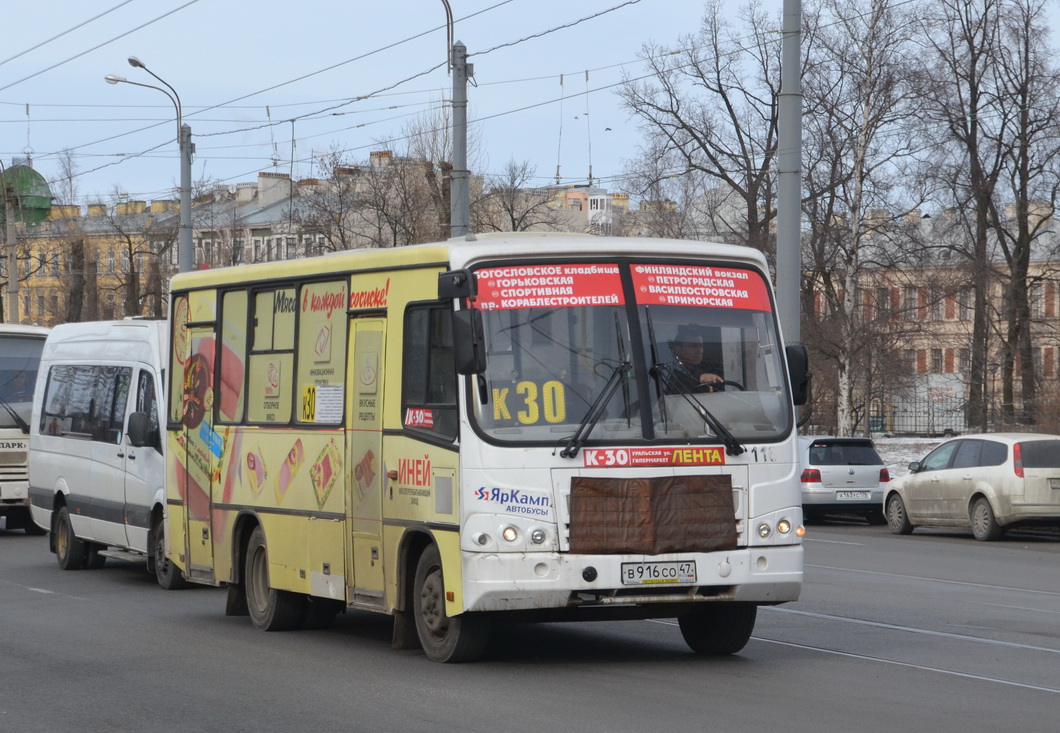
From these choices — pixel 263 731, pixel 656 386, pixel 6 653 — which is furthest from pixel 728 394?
pixel 6 653

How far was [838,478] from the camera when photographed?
28391 millimetres

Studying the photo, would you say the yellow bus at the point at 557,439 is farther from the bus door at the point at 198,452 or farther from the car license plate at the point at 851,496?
the car license plate at the point at 851,496

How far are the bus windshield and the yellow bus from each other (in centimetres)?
1

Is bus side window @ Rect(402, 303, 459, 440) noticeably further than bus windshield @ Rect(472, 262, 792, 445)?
Yes

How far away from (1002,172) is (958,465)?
2325 cm

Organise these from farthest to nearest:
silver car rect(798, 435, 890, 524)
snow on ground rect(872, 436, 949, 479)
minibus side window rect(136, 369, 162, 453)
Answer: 1. snow on ground rect(872, 436, 949, 479)
2. silver car rect(798, 435, 890, 524)
3. minibus side window rect(136, 369, 162, 453)

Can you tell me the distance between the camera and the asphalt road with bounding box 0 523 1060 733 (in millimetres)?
8414

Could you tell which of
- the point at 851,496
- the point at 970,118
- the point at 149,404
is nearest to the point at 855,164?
the point at 970,118

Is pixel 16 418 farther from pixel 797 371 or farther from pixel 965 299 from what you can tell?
pixel 965 299

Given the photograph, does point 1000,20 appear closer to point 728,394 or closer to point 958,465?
point 958,465

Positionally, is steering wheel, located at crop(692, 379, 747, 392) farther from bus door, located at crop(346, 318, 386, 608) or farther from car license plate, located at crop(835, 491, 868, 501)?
car license plate, located at crop(835, 491, 868, 501)

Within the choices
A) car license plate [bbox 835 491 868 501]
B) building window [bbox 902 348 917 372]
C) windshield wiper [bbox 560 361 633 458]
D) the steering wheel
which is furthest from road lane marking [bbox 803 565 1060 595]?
building window [bbox 902 348 917 372]

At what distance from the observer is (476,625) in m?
10.1

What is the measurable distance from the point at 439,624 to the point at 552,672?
2.53 ft
